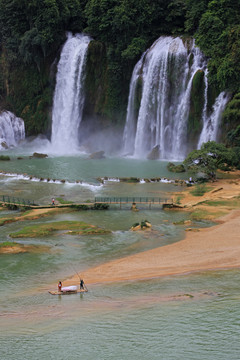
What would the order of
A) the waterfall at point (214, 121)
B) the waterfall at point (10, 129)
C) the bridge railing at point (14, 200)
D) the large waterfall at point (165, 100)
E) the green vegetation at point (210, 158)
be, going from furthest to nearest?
the waterfall at point (10, 129) < the large waterfall at point (165, 100) < the waterfall at point (214, 121) < the green vegetation at point (210, 158) < the bridge railing at point (14, 200)

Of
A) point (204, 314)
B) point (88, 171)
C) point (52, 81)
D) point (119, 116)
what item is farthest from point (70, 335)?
point (52, 81)

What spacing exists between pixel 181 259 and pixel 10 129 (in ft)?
148

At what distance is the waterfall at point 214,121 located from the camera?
161 ft

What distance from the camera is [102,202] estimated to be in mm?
35625

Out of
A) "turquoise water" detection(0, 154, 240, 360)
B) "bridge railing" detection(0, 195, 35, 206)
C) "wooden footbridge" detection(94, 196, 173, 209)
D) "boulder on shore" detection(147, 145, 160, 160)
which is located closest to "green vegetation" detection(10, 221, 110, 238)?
"turquoise water" detection(0, 154, 240, 360)

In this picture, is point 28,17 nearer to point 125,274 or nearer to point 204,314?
point 125,274

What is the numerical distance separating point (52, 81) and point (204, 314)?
49.9 m

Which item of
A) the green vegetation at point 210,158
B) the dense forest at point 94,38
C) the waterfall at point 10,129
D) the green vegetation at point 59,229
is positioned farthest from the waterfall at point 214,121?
the waterfall at point 10,129

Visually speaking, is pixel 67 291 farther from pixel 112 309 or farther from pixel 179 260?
pixel 179 260

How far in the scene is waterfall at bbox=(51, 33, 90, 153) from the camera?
6200 cm

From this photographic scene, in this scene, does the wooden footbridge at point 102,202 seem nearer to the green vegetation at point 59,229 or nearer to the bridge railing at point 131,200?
the bridge railing at point 131,200

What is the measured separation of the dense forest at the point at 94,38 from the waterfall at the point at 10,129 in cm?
105

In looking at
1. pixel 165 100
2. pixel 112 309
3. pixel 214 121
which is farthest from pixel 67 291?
pixel 165 100

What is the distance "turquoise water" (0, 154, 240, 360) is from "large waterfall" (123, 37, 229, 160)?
79.7 feet
